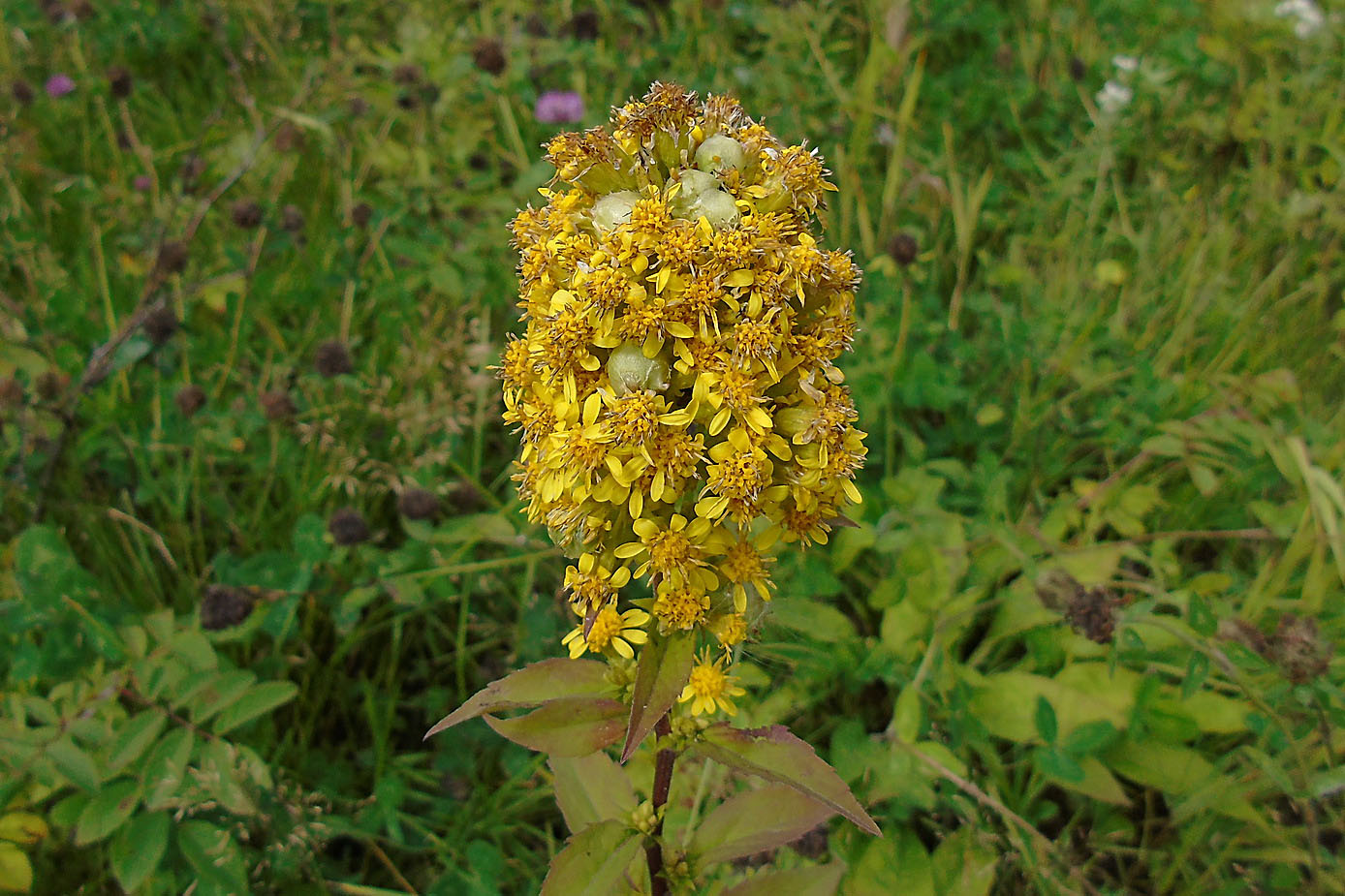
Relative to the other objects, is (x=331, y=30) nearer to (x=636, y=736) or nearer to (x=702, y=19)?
(x=702, y=19)

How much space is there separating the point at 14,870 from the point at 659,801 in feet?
4.90

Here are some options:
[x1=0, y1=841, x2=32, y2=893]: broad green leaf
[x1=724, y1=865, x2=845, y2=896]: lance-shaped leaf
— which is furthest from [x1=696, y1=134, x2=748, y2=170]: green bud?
[x1=0, y1=841, x2=32, y2=893]: broad green leaf

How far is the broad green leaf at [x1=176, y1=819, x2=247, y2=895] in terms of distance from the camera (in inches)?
70.3

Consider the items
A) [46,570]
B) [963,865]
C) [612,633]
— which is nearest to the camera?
[612,633]

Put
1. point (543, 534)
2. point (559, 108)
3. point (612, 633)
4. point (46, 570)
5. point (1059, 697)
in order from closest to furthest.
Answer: point (612, 633)
point (46, 570)
point (1059, 697)
point (543, 534)
point (559, 108)

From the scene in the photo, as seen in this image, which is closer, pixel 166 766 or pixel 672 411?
pixel 672 411

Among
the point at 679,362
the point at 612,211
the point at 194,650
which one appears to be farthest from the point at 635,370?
the point at 194,650

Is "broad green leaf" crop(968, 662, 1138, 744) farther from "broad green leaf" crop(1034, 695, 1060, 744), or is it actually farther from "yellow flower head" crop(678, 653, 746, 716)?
"yellow flower head" crop(678, 653, 746, 716)

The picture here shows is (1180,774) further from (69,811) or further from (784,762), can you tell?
(69,811)

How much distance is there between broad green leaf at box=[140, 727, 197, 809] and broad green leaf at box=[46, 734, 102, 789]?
93 mm

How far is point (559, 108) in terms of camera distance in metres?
3.56

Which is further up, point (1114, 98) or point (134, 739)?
point (1114, 98)

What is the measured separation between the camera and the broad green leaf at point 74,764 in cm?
177

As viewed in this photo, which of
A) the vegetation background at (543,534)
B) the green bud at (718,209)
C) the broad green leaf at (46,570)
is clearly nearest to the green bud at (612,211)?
the green bud at (718,209)
